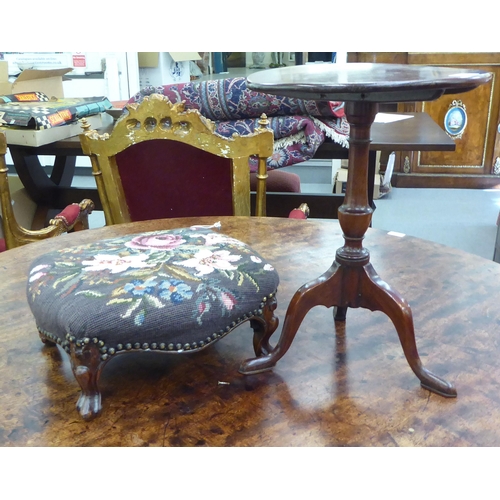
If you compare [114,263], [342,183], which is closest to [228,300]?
[114,263]

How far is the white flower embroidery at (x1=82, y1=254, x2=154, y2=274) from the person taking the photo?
73 centimetres

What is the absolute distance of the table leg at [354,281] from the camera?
72 centimetres

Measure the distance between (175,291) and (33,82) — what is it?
2263 mm

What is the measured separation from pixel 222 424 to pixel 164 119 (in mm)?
1016

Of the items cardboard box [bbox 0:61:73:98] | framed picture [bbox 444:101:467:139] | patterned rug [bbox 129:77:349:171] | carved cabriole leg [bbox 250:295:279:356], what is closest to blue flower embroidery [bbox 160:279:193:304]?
carved cabriole leg [bbox 250:295:279:356]

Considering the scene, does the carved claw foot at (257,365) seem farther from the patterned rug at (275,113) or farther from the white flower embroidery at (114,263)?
the patterned rug at (275,113)

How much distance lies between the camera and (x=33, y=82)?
2.56 meters

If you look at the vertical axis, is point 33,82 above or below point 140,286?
above

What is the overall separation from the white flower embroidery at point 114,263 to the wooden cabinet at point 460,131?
331 centimetres

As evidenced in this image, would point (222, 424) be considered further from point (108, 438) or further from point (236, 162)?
point (236, 162)

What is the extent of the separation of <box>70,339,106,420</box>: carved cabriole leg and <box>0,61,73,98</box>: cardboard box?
2201mm

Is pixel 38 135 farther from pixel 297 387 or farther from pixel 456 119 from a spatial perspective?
pixel 456 119

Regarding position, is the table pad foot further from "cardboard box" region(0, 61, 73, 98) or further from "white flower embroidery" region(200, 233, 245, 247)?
"cardboard box" region(0, 61, 73, 98)
